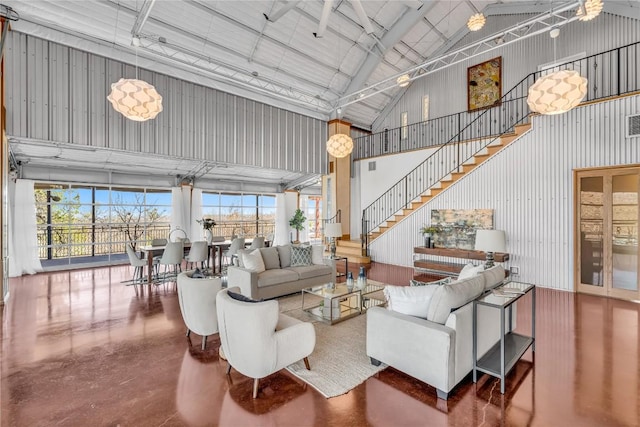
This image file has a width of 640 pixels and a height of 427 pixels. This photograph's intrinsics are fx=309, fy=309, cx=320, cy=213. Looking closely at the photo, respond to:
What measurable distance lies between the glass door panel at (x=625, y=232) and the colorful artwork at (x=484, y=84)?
4536mm

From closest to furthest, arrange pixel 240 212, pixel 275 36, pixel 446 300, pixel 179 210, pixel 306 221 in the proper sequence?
1. pixel 446 300
2. pixel 275 36
3. pixel 179 210
4. pixel 240 212
5. pixel 306 221

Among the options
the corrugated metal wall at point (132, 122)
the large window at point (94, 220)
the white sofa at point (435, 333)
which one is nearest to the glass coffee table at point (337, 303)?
the white sofa at point (435, 333)

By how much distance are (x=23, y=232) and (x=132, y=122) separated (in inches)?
169

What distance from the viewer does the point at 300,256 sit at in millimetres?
6418

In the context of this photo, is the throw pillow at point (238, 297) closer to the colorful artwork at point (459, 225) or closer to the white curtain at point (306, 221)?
the colorful artwork at point (459, 225)

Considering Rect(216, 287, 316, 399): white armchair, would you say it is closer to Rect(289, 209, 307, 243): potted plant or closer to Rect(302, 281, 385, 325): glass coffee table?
Rect(302, 281, 385, 325): glass coffee table

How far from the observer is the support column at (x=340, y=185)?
430 inches

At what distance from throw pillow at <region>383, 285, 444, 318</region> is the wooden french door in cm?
534

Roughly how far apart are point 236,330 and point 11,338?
350 centimetres

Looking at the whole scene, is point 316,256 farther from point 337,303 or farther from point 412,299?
point 412,299

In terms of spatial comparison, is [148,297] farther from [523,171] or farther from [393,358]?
[523,171]

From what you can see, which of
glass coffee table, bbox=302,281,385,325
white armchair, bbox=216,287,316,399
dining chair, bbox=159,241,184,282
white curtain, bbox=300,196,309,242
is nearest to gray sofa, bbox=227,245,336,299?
glass coffee table, bbox=302,281,385,325

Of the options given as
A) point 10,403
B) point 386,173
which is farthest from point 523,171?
point 10,403

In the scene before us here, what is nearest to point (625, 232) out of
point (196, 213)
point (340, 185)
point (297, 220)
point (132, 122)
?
point (340, 185)
